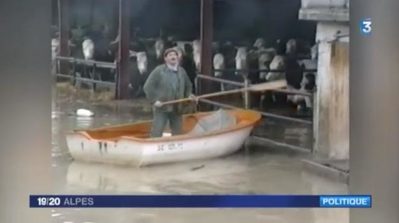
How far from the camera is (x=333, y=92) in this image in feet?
13.9

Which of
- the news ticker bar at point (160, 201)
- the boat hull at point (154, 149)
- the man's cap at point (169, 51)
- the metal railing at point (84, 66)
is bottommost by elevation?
the news ticker bar at point (160, 201)

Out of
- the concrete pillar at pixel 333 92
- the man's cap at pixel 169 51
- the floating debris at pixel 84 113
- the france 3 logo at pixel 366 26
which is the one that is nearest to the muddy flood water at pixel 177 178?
the floating debris at pixel 84 113

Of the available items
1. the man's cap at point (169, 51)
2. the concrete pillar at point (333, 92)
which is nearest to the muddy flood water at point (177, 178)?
the concrete pillar at point (333, 92)

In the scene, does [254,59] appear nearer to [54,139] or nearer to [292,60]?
[292,60]

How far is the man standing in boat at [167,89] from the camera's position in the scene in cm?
423

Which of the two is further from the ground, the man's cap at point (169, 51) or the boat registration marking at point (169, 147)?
the man's cap at point (169, 51)

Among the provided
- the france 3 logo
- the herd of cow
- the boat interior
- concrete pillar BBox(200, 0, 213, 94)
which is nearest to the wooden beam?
the herd of cow

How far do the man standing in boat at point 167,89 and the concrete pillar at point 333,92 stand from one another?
2.36 feet

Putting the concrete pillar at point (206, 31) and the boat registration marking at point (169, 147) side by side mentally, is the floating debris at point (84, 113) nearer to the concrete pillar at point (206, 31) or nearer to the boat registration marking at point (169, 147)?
the boat registration marking at point (169, 147)

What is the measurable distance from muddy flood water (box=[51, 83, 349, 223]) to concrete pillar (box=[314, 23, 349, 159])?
0.16 meters

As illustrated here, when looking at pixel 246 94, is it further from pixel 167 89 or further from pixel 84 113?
pixel 84 113

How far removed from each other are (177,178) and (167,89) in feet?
1.60

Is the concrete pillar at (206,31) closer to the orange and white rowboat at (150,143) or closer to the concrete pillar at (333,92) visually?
the orange and white rowboat at (150,143)

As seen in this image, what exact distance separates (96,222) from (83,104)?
0.64m
